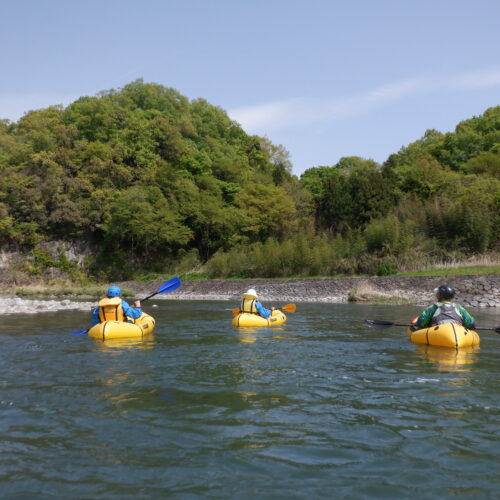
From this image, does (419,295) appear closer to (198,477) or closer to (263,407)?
(263,407)

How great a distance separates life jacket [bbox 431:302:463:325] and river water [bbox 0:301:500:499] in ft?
2.10

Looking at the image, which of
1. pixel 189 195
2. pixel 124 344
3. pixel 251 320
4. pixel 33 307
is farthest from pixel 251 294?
pixel 189 195

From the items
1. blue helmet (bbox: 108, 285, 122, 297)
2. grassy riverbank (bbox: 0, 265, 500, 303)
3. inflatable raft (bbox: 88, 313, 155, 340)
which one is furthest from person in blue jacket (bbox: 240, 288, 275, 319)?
grassy riverbank (bbox: 0, 265, 500, 303)

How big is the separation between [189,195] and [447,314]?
1299 inches

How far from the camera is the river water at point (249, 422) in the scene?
3348 mm

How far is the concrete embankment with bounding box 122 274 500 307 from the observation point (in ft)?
63.4

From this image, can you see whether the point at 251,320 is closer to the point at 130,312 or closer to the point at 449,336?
the point at 130,312

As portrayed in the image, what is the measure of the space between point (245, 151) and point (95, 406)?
160 ft

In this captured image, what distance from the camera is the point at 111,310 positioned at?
998 centimetres

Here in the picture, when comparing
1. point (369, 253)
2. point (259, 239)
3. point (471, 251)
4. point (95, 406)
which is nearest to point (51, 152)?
point (259, 239)

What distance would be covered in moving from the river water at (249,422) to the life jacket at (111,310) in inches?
44.8

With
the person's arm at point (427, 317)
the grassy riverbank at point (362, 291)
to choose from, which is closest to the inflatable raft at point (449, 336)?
the person's arm at point (427, 317)

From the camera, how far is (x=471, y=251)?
26.5 meters

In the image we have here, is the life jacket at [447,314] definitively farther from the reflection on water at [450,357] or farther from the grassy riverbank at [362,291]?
the grassy riverbank at [362,291]
